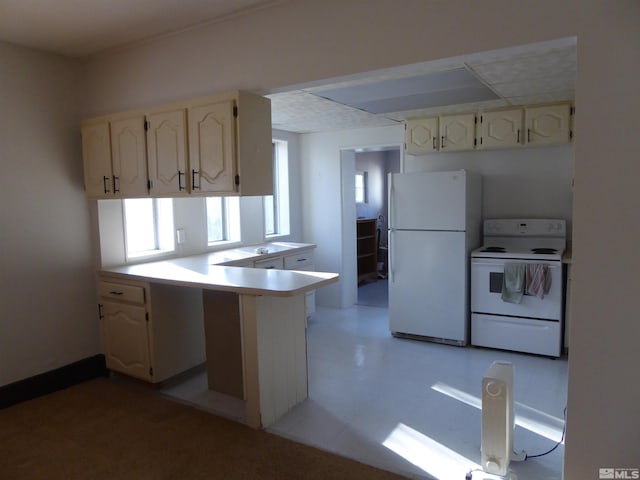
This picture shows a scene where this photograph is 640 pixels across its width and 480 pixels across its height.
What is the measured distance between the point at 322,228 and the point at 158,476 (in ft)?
12.5

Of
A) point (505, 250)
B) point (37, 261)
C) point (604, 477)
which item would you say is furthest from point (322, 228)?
point (604, 477)

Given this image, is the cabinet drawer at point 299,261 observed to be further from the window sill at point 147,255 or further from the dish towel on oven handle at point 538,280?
the dish towel on oven handle at point 538,280

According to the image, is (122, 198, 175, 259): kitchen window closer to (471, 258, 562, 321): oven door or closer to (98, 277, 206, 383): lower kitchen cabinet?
(98, 277, 206, 383): lower kitchen cabinet

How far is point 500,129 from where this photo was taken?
13.6 feet

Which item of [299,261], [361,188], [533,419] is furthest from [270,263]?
[361,188]

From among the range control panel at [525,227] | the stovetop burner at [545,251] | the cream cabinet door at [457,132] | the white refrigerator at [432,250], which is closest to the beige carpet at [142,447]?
the white refrigerator at [432,250]

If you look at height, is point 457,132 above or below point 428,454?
above

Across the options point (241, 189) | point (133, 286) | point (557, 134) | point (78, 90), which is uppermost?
point (78, 90)

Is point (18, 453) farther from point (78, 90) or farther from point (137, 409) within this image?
point (78, 90)

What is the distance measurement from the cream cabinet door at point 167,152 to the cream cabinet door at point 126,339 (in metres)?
0.91

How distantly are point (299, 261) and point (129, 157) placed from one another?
2073mm

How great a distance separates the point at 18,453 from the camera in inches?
98.8

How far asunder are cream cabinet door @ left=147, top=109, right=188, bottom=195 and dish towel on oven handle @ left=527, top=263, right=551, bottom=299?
2893mm

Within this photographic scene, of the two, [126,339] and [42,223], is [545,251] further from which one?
[42,223]
